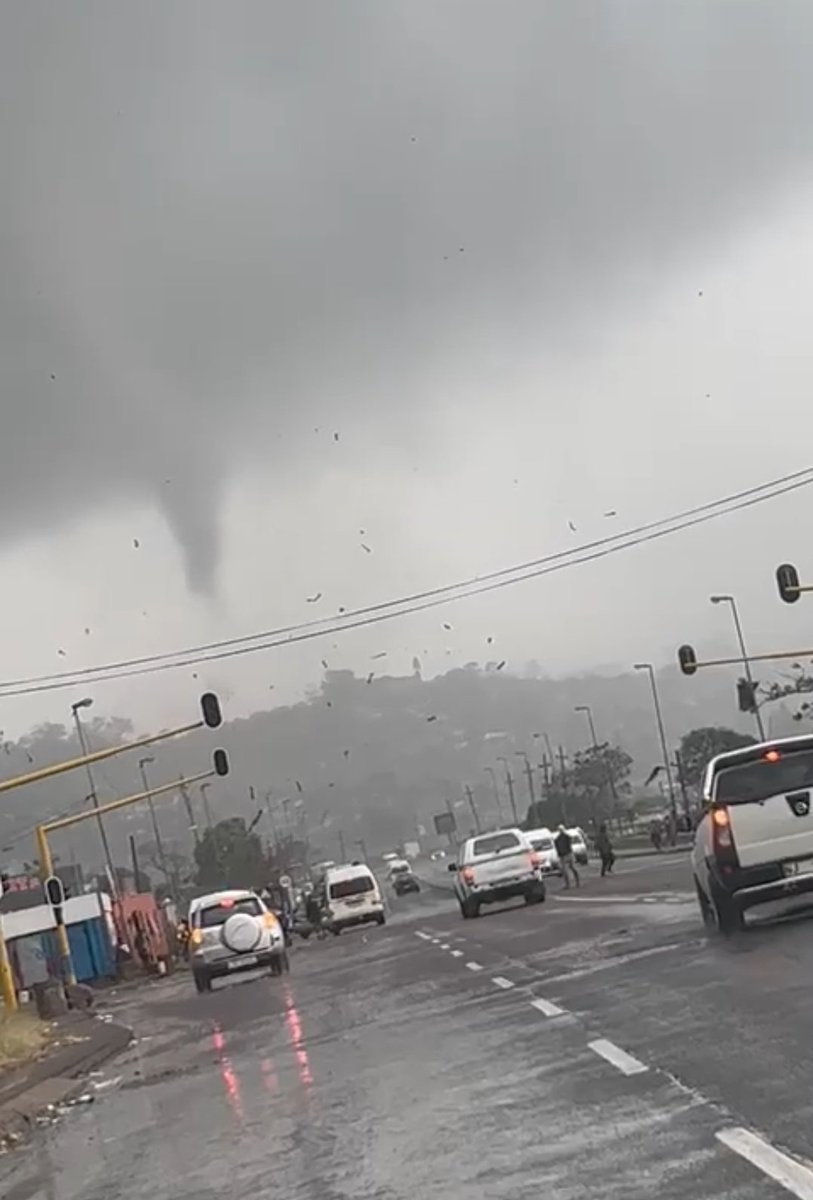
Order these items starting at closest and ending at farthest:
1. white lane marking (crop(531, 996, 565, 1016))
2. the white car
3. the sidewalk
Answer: white lane marking (crop(531, 996, 565, 1016)), the sidewalk, the white car

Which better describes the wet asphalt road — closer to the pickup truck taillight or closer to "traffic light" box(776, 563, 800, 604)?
the pickup truck taillight

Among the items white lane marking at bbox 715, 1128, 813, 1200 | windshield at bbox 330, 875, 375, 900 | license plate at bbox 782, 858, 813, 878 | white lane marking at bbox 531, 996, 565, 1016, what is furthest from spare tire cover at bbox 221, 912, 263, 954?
white lane marking at bbox 715, 1128, 813, 1200

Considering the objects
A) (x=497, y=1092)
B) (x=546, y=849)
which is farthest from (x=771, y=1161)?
(x=546, y=849)

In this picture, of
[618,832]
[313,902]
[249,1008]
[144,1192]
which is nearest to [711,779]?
[249,1008]

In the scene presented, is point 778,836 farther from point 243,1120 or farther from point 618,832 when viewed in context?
point 618,832

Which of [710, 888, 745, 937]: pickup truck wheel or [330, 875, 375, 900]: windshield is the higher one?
[710, 888, 745, 937]: pickup truck wheel

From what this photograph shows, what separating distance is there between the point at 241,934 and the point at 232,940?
0.19 metres

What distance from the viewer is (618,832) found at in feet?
427

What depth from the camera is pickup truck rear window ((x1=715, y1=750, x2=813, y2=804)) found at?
18.7 meters

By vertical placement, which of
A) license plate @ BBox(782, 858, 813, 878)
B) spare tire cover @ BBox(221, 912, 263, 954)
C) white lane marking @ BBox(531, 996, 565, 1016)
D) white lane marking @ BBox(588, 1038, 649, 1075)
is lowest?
spare tire cover @ BBox(221, 912, 263, 954)

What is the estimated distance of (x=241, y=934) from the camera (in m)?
31.5

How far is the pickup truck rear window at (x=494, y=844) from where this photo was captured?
3953 cm

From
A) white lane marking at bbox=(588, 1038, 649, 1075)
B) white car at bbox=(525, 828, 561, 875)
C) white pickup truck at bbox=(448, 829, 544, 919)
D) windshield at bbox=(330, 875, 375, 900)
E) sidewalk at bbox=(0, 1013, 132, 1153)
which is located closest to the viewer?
white lane marking at bbox=(588, 1038, 649, 1075)

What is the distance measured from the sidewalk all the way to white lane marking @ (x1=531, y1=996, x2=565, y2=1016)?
170 inches
